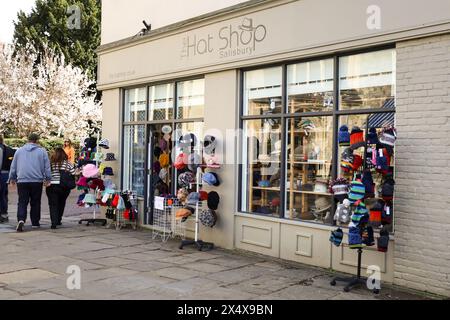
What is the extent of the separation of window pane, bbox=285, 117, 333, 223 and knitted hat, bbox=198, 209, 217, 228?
1.43m

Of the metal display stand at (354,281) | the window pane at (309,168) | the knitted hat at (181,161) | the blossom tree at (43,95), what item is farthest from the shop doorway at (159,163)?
the blossom tree at (43,95)

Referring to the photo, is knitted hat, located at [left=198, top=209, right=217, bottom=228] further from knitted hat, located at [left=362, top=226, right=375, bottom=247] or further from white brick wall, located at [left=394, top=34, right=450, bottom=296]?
white brick wall, located at [left=394, top=34, right=450, bottom=296]

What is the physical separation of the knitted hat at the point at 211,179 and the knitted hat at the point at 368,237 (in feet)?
10.3

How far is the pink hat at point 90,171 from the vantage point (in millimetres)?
11250

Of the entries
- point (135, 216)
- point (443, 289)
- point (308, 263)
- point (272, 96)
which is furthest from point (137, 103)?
point (443, 289)

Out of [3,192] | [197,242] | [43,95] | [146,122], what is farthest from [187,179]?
[43,95]

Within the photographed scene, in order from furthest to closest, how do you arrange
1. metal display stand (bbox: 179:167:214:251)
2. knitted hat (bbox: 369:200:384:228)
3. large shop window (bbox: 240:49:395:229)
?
metal display stand (bbox: 179:167:214:251) → large shop window (bbox: 240:49:395:229) → knitted hat (bbox: 369:200:384:228)

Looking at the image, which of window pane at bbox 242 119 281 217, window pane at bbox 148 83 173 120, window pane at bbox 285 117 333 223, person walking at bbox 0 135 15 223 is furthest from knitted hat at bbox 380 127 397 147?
person walking at bbox 0 135 15 223

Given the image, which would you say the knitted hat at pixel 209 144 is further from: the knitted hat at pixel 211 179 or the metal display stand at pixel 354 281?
the metal display stand at pixel 354 281

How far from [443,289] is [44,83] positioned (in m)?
27.2

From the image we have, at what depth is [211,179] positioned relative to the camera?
29.3 ft

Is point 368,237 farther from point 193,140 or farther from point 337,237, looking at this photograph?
point 193,140

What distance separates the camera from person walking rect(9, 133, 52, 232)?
1027 centimetres

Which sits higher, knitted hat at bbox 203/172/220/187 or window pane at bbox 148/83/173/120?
window pane at bbox 148/83/173/120
